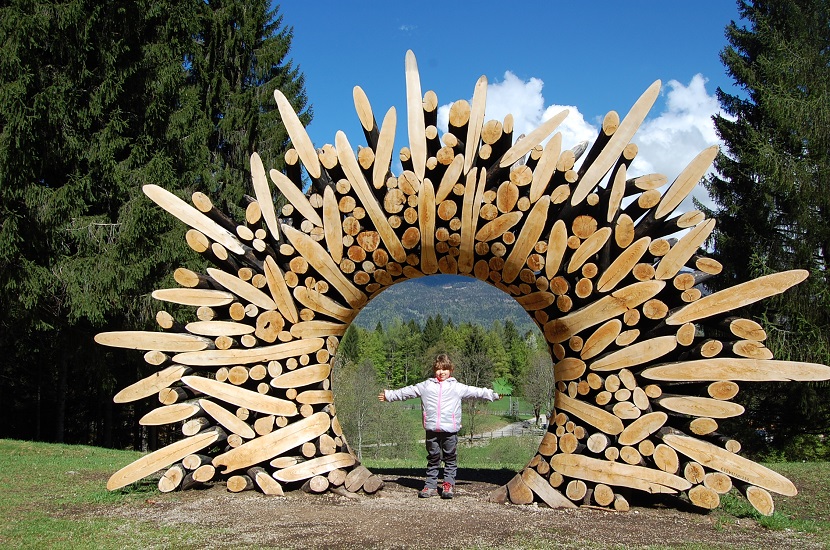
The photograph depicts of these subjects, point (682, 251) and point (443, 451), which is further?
point (443, 451)

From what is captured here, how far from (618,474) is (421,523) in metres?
1.67

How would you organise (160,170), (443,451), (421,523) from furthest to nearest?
1. (160,170)
2. (443,451)
3. (421,523)

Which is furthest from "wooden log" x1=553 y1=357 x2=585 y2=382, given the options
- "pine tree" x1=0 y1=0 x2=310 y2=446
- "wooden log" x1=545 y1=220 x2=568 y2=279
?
"pine tree" x1=0 y1=0 x2=310 y2=446

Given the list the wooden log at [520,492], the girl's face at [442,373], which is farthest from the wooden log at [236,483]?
the wooden log at [520,492]

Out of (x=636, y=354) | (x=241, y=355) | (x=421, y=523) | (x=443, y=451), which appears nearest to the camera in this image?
(x=421, y=523)

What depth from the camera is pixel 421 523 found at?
491 centimetres

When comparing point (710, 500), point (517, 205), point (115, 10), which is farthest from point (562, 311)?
point (115, 10)

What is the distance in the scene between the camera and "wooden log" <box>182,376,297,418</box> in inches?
231

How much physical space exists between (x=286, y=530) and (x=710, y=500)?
3.24 meters

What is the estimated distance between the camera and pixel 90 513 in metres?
5.27

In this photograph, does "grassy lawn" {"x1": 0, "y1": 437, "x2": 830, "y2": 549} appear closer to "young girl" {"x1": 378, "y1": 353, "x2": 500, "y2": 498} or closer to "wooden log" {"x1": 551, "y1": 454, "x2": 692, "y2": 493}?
"wooden log" {"x1": 551, "y1": 454, "x2": 692, "y2": 493}

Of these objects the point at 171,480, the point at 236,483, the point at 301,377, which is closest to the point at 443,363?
the point at 301,377

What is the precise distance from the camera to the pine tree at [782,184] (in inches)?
500

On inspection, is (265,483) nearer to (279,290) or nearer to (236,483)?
(236,483)
